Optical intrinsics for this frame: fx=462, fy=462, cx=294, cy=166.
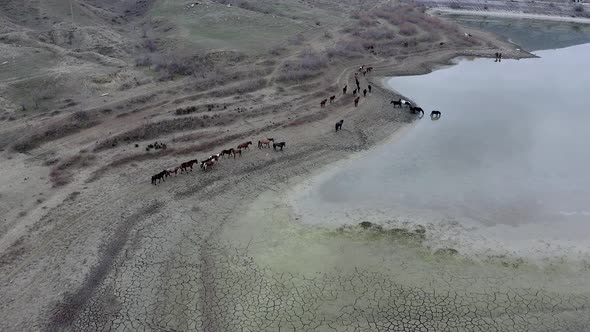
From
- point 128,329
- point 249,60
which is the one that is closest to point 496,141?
point 249,60

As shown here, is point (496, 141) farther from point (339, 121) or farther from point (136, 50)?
point (136, 50)

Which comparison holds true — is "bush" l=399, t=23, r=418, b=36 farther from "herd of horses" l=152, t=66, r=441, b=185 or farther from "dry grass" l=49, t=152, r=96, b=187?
"dry grass" l=49, t=152, r=96, b=187

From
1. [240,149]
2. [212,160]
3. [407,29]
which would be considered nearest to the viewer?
[212,160]

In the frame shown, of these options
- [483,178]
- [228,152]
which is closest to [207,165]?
[228,152]

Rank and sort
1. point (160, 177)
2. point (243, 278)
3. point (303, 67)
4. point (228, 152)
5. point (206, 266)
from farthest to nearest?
1. point (303, 67)
2. point (228, 152)
3. point (160, 177)
4. point (206, 266)
5. point (243, 278)

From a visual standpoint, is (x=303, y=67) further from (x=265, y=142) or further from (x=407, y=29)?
(x=407, y=29)

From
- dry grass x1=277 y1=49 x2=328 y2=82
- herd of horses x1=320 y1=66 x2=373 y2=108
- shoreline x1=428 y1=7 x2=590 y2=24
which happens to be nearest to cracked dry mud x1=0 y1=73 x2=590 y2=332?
herd of horses x1=320 y1=66 x2=373 y2=108
